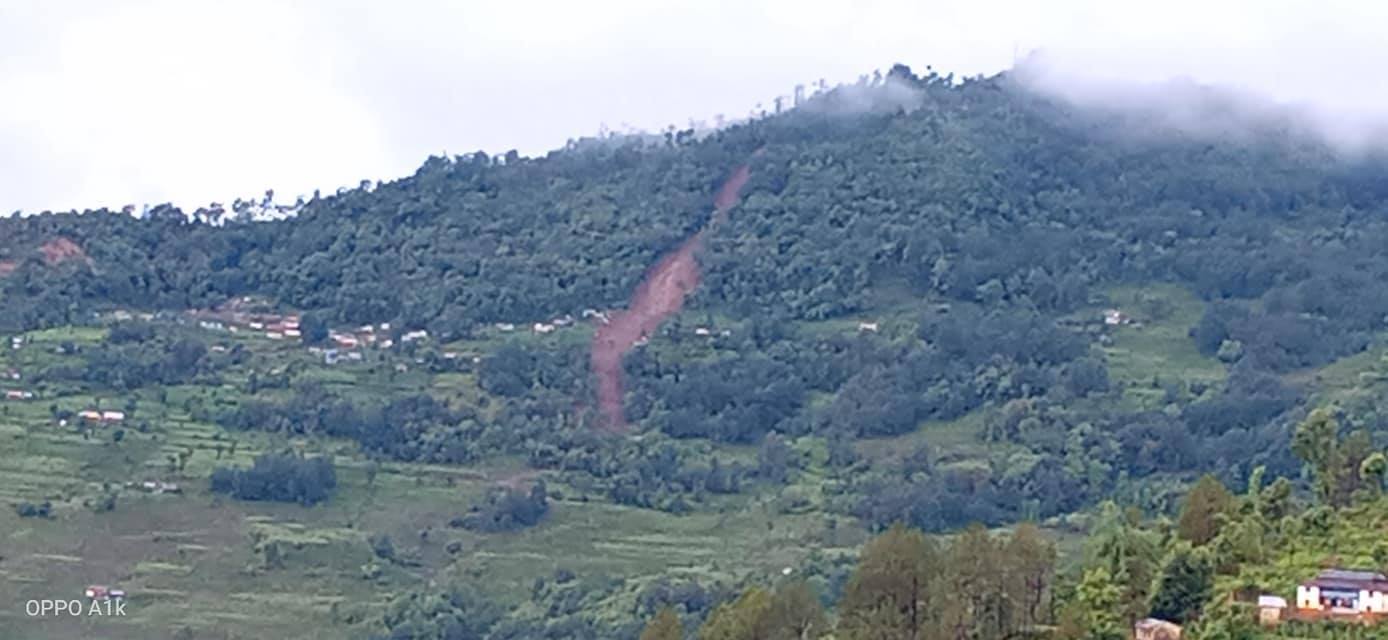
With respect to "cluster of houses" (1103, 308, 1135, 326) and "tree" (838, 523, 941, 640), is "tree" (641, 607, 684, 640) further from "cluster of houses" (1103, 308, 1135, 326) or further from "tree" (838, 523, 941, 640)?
"cluster of houses" (1103, 308, 1135, 326)

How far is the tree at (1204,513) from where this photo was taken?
40.0m

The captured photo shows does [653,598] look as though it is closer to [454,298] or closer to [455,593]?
[455,593]

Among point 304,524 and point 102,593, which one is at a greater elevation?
point 304,524

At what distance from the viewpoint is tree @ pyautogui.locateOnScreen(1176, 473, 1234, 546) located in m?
40.0

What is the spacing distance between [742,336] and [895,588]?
144 ft

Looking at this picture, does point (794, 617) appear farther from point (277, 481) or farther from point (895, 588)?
point (277, 481)

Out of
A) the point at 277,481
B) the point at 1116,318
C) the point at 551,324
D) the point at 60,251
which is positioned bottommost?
the point at 277,481

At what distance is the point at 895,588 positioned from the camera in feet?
123

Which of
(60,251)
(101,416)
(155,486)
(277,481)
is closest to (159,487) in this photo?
(155,486)

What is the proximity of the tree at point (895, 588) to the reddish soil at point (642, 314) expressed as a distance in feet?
132

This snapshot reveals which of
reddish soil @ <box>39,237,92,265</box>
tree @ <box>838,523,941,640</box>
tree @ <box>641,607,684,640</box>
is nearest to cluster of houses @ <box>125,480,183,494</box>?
reddish soil @ <box>39,237,92,265</box>

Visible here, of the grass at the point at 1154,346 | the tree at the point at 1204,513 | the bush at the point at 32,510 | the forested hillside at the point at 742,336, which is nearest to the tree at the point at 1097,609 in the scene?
the tree at the point at 1204,513

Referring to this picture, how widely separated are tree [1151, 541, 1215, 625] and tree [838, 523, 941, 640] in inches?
110

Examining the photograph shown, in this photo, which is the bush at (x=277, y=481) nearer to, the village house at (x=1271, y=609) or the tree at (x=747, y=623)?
the tree at (x=747, y=623)
